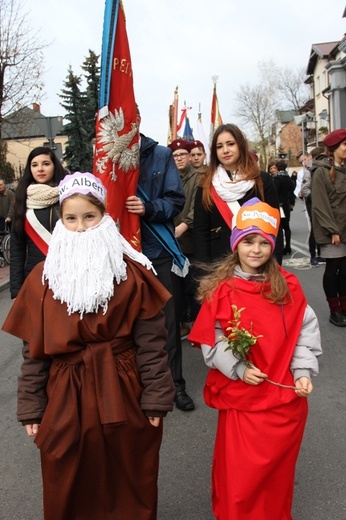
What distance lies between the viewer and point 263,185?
3719mm

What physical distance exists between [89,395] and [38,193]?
2343 mm

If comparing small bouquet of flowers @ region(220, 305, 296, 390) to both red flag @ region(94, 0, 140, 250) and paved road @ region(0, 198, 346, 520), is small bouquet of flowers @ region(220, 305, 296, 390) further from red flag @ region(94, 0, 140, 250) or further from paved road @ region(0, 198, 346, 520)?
red flag @ region(94, 0, 140, 250)

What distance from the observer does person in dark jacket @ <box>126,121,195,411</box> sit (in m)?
3.62

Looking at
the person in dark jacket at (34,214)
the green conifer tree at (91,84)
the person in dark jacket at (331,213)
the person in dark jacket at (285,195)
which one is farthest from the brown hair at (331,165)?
the green conifer tree at (91,84)

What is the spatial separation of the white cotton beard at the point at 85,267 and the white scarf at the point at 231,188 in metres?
1.61

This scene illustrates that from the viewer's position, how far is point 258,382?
2271 mm

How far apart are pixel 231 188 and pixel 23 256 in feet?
5.70

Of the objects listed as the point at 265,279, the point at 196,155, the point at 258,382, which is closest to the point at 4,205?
the point at 196,155

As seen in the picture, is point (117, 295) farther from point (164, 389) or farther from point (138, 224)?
point (138, 224)

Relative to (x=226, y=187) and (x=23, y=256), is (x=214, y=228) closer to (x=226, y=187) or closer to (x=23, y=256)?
(x=226, y=187)

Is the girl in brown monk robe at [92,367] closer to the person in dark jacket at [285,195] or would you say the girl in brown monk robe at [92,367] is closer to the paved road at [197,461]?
the paved road at [197,461]

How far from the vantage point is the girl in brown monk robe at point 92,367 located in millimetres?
2074

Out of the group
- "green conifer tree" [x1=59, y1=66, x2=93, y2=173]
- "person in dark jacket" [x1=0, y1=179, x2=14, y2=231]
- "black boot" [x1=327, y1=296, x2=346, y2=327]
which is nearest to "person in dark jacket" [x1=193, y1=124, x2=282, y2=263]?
"black boot" [x1=327, y1=296, x2=346, y2=327]

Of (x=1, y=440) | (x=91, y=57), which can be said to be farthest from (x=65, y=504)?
(x=91, y=57)
